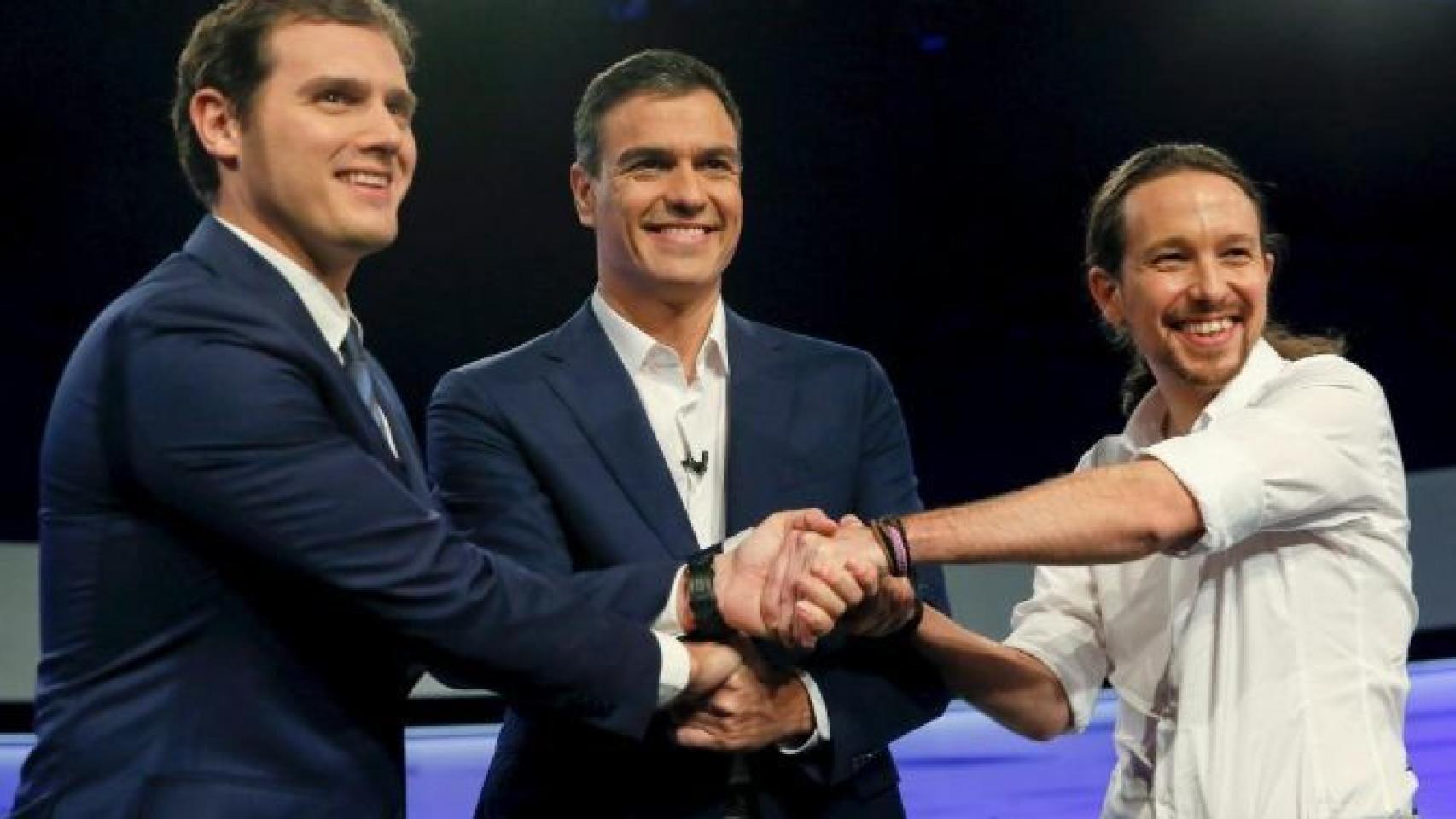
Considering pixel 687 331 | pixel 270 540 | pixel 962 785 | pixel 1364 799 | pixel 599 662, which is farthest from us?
pixel 962 785

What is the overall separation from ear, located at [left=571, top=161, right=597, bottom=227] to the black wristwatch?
2.01 feet

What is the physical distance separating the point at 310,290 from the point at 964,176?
4.97m

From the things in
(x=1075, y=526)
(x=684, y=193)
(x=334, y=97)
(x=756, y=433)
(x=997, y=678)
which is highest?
(x=334, y=97)

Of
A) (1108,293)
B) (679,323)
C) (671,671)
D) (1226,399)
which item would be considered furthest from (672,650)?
(1108,293)

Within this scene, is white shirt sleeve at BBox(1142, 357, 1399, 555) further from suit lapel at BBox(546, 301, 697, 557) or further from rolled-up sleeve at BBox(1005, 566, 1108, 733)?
suit lapel at BBox(546, 301, 697, 557)

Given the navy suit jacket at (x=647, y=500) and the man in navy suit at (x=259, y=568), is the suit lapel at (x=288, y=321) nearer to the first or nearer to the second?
the man in navy suit at (x=259, y=568)

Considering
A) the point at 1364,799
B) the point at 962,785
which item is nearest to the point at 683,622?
the point at 1364,799

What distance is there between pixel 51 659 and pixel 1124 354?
5.15 metres

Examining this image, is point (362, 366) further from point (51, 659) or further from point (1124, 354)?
point (1124, 354)

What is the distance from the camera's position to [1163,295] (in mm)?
2502

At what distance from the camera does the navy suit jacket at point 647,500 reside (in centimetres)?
218

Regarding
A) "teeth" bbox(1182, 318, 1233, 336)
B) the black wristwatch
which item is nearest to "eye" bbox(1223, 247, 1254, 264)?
"teeth" bbox(1182, 318, 1233, 336)

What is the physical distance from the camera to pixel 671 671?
2080 millimetres

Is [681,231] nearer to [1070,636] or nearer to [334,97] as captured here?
[334,97]
